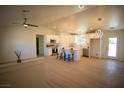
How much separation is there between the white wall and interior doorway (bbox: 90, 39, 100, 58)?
5.11m

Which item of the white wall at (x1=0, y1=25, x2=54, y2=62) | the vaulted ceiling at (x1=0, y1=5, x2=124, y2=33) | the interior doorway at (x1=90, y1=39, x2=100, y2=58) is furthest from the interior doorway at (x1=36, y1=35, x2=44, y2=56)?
the interior doorway at (x1=90, y1=39, x2=100, y2=58)

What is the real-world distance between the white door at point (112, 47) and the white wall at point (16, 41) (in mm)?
6241

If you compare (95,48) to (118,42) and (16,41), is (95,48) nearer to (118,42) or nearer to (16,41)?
(118,42)

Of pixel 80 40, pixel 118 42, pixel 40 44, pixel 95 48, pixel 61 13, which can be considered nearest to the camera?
pixel 61 13

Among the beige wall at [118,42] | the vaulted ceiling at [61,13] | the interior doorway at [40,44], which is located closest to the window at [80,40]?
the beige wall at [118,42]

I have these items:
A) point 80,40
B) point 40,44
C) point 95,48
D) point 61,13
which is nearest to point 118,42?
point 95,48

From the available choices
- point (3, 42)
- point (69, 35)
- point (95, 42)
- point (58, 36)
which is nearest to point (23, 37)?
point (3, 42)

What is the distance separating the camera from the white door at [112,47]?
26.3 ft

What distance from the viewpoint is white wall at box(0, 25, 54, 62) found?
6.74 metres

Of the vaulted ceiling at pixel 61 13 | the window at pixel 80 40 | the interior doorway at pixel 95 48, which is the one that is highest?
the vaulted ceiling at pixel 61 13

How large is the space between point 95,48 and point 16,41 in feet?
22.7

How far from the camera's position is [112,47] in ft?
26.8

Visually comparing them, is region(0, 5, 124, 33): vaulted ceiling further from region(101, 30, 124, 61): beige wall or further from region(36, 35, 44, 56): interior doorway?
region(36, 35, 44, 56): interior doorway

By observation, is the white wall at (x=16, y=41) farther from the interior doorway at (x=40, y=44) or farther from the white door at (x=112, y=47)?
the white door at (x=112, y=47)
